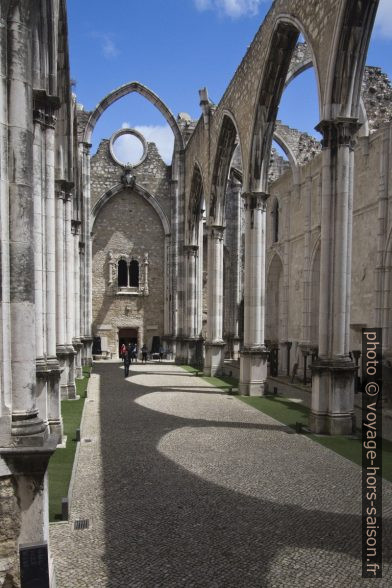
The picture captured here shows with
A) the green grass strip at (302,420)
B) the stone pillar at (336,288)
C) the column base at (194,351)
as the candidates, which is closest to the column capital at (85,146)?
Answer: the column base at (194,351)

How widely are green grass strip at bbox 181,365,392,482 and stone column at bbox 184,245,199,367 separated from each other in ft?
21.4

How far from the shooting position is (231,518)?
18.5ft

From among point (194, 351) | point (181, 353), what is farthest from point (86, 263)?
point (194, 351)

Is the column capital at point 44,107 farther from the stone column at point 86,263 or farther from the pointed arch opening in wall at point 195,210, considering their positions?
the pointed arch opening in wall at point 195,210

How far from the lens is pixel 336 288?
9664 mm

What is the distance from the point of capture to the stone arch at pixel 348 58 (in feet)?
29.8

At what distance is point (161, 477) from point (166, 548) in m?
2.15

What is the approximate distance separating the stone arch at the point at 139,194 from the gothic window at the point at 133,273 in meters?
2.55

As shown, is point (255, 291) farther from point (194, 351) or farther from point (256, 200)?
point (194, 351)

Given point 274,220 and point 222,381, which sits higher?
point 274,220

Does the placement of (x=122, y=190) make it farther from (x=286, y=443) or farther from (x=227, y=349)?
(x=286, y=443)

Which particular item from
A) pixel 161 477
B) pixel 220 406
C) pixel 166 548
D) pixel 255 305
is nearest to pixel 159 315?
pixel 255 305

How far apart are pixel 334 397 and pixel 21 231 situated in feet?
24.5

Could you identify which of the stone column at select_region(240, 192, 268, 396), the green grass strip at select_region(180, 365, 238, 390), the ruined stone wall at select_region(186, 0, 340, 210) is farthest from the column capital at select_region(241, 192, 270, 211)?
the green grass strip at select_region(180, 365, 238, 390)
